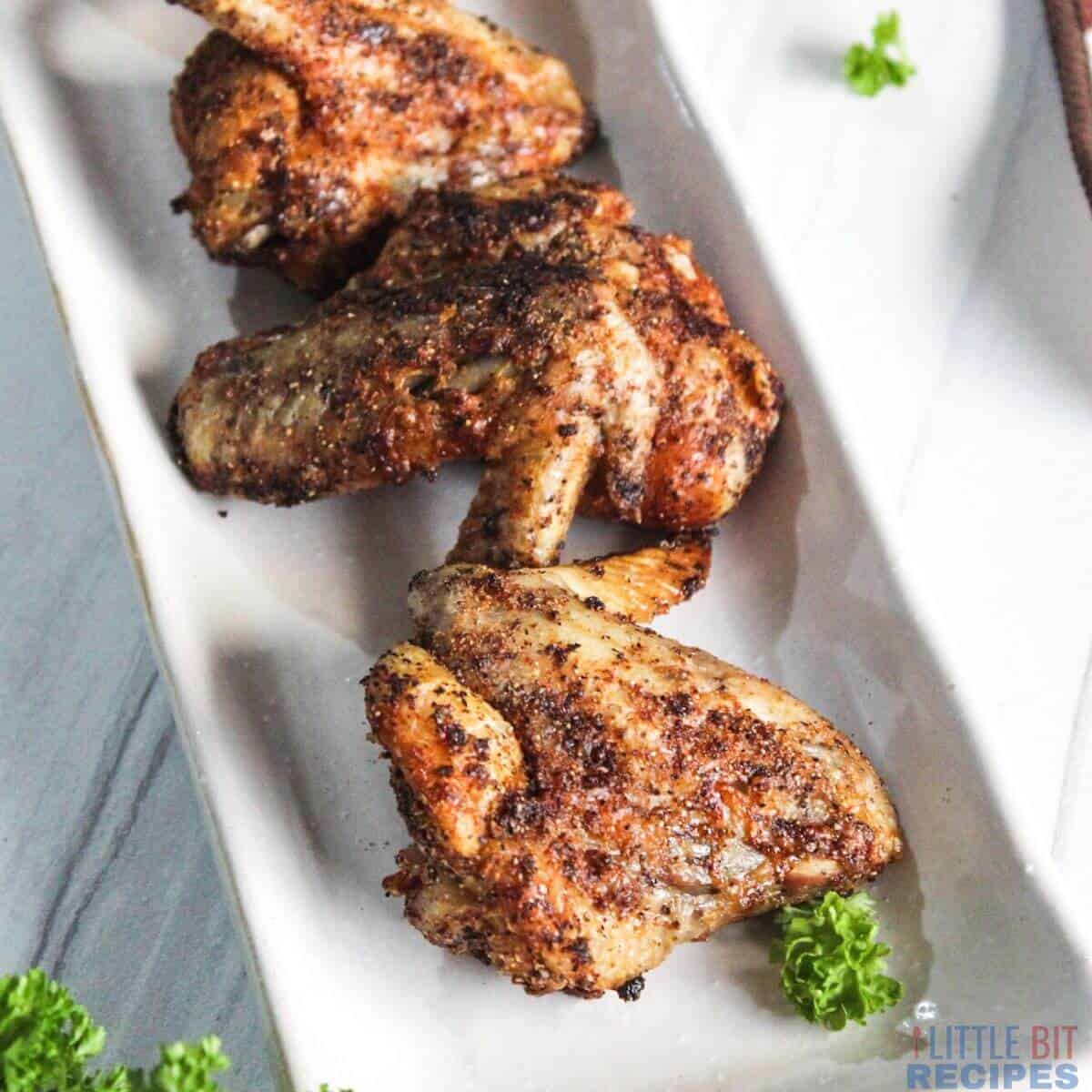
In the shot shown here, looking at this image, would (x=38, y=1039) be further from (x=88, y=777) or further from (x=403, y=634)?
(x=403, y=634)

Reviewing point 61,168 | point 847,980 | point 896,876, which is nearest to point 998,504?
point 896,876

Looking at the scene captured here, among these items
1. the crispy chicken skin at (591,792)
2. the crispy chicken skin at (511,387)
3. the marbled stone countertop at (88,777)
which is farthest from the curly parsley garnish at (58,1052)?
the crispy chicken skin at (511,387)

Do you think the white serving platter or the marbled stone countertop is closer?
the white serving platter

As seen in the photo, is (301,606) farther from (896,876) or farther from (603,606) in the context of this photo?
(896,876)

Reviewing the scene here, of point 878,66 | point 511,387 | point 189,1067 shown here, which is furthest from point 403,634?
point 878,66

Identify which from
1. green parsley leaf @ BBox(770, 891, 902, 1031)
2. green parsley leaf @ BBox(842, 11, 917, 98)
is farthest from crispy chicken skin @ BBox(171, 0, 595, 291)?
green parsley leaf @ BBox(770, 891, 902, 1031)

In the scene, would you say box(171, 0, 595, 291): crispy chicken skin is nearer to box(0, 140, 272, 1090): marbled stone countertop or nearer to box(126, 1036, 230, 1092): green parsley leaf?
box(0, 140, 272, 1090): marbled stone countertop

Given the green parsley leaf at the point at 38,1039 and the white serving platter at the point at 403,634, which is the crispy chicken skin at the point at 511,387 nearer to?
the white serving platter at the point at 403,634
